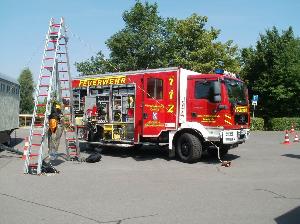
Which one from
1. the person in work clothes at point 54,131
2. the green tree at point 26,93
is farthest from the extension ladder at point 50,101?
the green tree at point 26,93

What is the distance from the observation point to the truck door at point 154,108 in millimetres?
13867

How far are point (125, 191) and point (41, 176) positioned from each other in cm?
278

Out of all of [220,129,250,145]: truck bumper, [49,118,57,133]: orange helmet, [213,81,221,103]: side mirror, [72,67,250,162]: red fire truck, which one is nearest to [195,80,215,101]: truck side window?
[72,67,250,162]: red fire truck

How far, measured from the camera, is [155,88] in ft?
A: 45.9

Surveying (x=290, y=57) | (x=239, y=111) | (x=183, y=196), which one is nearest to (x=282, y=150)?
(x=239, y=111)

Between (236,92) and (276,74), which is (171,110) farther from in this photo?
(276,74)

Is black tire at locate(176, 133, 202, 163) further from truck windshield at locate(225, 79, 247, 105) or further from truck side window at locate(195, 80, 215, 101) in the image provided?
truck windshield at locate(225, 79, 247, 105)

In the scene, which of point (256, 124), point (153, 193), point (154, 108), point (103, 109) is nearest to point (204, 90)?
point (154, 108)

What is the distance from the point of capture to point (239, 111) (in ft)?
43.7

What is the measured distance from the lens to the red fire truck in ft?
42.5

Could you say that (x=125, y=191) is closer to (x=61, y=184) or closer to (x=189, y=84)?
(x=61, y=184)

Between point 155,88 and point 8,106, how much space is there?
686 cm

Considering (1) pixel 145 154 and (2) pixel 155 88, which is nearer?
(2) pixel 155 88

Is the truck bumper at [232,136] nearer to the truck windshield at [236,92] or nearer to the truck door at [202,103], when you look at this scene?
the truck door at [202,103]
